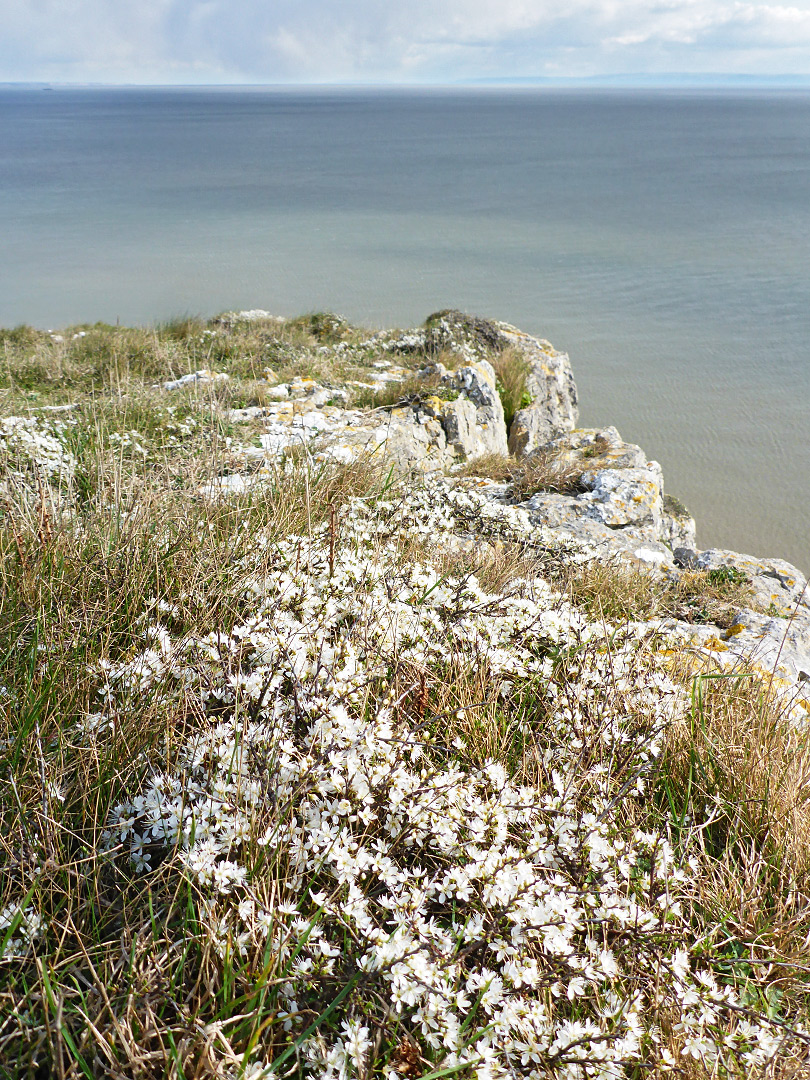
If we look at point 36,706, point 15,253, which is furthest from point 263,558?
point 15,253

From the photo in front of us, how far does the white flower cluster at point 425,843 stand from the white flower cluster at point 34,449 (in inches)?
97.4

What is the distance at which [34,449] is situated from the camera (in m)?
4.94

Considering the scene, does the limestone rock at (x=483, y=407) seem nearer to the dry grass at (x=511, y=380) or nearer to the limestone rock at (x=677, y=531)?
the dry grass at (x=511, y=380)

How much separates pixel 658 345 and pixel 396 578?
1754 cm

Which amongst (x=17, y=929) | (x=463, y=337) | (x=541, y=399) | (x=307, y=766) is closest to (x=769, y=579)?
(x=307, y=766)

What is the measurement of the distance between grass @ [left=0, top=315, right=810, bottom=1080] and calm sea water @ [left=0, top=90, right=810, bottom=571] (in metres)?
8.33

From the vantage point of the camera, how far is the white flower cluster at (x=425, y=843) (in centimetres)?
174

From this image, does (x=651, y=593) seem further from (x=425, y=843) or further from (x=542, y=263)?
(x=542, y=263)

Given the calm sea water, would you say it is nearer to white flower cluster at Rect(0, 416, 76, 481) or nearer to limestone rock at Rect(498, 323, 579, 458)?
limestone rock at Rect(498, 323, 579, 458)

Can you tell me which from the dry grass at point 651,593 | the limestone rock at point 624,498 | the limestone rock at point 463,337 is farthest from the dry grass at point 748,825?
the limestone rock at point 463,337

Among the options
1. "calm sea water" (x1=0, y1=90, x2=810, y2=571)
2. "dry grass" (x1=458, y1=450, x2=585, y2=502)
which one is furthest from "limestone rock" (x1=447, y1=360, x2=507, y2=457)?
"calm sea water" (x1=0, y1=90, x2=810, y2=571)

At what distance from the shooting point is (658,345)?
1859cm

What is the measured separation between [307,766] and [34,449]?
3.84 meters

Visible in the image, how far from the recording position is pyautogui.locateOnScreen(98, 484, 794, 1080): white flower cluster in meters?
1.74
